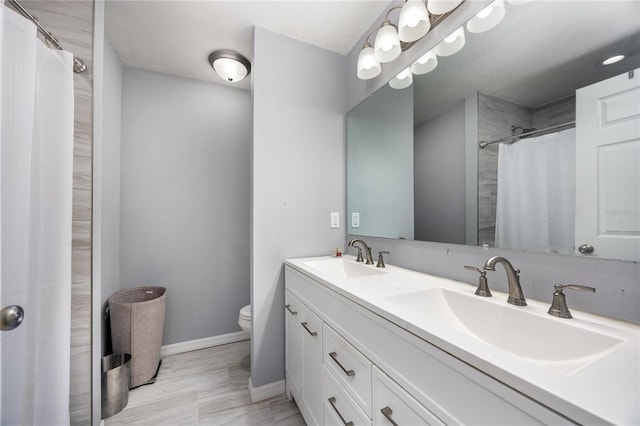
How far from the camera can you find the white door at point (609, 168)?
0.66 meters

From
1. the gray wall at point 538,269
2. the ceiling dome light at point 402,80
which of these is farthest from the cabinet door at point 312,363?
the ceiling dome light at point 402,80

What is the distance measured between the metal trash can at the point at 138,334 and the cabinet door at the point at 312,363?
1.19 metres

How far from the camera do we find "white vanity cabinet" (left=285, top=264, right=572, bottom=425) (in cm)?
47

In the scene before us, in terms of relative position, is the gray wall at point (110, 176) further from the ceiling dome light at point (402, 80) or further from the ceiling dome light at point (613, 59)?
the ceiling dome light at point (613, 59)

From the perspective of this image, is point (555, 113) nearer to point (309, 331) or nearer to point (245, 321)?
point (309, 331)

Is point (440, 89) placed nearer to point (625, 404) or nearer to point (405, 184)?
point (405, 184)

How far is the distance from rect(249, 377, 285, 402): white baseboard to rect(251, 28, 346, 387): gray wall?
0.03 m

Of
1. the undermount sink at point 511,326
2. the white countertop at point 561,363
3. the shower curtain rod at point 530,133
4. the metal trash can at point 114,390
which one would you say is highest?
the shower curtain rod at point 530,133

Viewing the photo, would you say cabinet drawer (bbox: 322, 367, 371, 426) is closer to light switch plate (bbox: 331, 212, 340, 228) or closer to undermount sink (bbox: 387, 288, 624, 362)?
undermount sink (bbox: 387, 288, 624, 362)

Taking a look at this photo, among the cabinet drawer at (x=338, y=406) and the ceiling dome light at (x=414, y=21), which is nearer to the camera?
the cabinet drawer at (x=338, y=406)

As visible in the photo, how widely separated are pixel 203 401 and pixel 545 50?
243cm

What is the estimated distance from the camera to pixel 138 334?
5.57 ft

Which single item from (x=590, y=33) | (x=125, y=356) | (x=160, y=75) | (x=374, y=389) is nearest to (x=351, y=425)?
(x=374, y=389)

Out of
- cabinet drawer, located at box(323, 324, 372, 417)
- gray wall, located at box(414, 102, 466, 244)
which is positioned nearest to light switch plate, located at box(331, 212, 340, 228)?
gray wall, located at box(414, 102, 466, 244)
